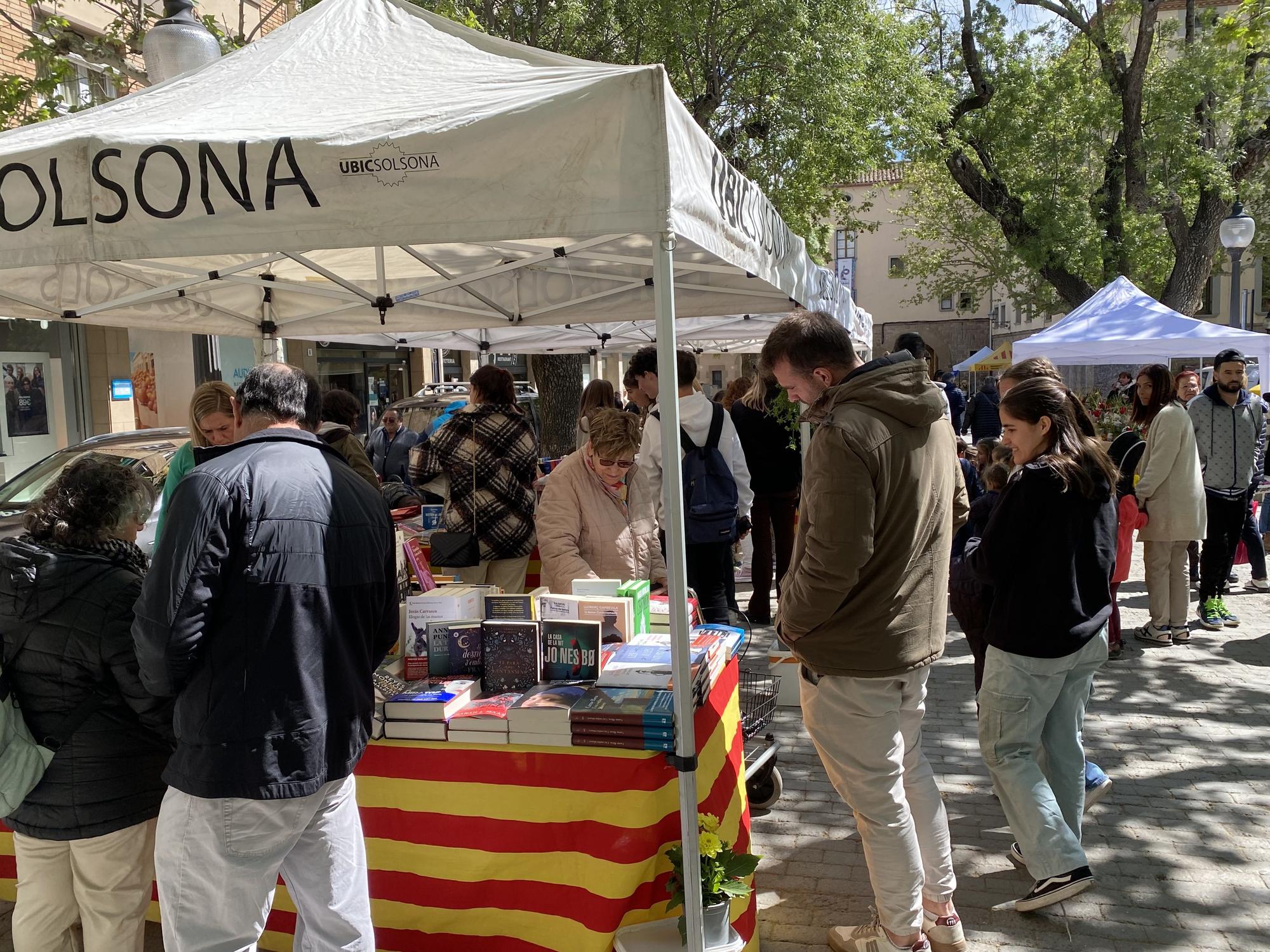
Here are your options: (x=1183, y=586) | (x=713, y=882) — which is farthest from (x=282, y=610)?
(x=1183, y=586)

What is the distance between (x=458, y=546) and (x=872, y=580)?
2.54m

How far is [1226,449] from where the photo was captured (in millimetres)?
6961

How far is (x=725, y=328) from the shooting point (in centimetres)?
862

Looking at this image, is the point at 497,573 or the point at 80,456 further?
the point at 80,456

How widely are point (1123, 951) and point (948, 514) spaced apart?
5.37 ft

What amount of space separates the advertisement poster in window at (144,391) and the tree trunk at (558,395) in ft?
23.1

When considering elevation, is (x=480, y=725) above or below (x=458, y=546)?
below

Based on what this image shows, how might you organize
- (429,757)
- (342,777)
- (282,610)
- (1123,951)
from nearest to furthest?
(282,610) → (342,777) → (429,757) → (1123,951)

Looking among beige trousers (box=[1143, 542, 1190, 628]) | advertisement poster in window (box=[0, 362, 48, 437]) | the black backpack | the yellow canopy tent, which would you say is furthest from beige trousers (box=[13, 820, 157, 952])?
the yellow canopy tent

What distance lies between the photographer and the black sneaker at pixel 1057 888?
3318 mm

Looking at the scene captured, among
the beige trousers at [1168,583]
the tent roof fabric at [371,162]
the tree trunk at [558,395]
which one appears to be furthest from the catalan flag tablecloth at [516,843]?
the tree trunk at [558,395]

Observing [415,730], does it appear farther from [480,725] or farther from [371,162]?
[371,162]

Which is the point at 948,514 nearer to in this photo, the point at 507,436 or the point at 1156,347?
the point at 507,436

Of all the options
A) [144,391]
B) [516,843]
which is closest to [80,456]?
[516,843]
